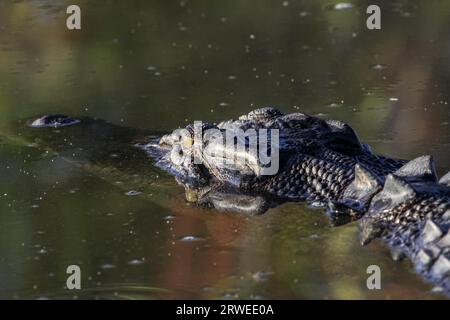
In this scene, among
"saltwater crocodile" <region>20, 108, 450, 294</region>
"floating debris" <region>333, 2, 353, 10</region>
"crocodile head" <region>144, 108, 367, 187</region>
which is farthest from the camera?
"floating debris" <region>333, 2, 353, 10</region>

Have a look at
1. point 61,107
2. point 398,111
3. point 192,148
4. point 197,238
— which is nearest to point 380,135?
point 398,111

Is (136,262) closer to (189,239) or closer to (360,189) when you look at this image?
(189,239)

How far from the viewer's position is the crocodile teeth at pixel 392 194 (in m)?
4.91

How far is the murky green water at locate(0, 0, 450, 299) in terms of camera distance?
185 inches

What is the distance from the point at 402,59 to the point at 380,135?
83.2 inches

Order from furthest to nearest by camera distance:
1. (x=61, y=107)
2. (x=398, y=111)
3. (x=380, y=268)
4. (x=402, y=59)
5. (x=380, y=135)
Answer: (x=402, y=59)
(x=61, y=107)
(x=398, y=111)
(x=380, y=135)
(x=380, y=268)

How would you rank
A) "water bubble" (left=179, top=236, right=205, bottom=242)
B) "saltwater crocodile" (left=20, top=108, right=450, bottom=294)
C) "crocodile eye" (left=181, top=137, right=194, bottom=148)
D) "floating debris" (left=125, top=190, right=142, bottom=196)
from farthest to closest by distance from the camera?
"crocodile eye" (left=181, top=137, right=194, bottom=148) → "floating debris" (left=125, top=190, right=142, bottom=196) → "water bubble" (left=179, top=236, right=205, bottom=242) → "saltwater crocodile" (left=20, top=108, right=450, bottom=294)

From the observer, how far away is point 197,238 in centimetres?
512

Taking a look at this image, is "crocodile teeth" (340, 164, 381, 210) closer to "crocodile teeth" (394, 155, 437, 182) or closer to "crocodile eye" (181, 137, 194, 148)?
"crocodile teeth" (394, 155, 437, 182)

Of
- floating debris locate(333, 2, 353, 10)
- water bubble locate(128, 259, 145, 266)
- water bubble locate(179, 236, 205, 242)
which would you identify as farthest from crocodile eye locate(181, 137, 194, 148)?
floating debris locate(333, 2, 353, 10)

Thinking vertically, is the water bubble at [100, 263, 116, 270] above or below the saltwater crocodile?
below

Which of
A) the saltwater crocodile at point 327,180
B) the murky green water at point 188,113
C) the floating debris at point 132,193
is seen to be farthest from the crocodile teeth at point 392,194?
the floating debris at point 132,193

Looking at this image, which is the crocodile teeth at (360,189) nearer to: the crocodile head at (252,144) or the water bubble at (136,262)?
the crocodile head at (252,144)
